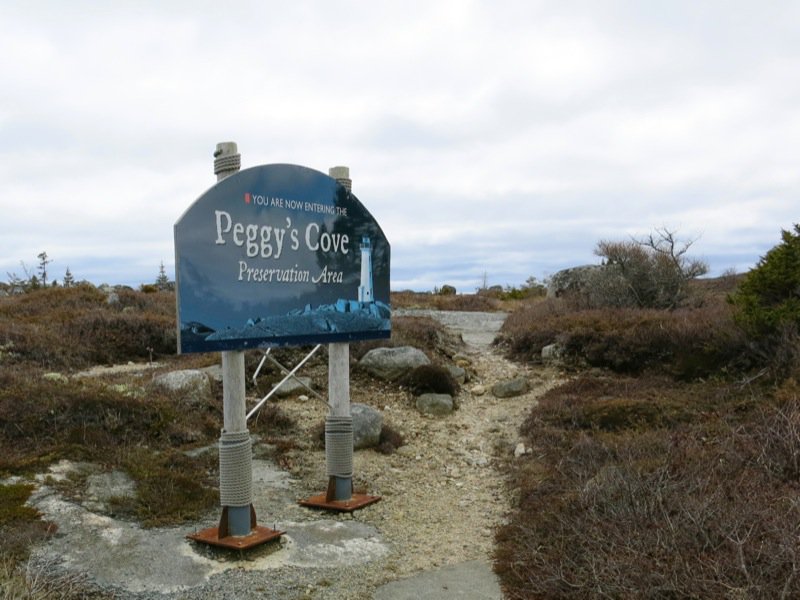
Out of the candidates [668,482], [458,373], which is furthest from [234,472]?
[458,373]

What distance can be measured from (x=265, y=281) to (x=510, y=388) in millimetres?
7155

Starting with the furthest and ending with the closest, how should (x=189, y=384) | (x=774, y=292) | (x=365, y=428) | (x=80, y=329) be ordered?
(x=80, y=329) → (x=774, y=292) → (x=189, y=384) → (x=365, y=428)

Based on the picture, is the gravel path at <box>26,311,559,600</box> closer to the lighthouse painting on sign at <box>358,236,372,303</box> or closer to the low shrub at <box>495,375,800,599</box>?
the low shrub at <box>495,375,800,599</box>

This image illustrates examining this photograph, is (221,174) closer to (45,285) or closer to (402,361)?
(402,361)

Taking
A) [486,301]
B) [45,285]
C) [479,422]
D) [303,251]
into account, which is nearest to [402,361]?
[479,422]

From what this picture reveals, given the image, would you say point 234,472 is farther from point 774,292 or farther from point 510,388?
point 774,292

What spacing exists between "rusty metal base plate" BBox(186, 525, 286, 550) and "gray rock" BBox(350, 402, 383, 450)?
324cm

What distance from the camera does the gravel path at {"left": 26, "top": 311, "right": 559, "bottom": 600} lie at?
4.88 metres

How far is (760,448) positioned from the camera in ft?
20.1

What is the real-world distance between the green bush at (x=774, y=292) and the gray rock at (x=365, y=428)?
576cm

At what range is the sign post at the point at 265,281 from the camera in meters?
5.06

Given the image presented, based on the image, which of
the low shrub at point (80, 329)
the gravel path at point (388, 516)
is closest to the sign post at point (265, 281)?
the gravel path at point (388, 516)

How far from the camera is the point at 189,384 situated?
9891 millimetres

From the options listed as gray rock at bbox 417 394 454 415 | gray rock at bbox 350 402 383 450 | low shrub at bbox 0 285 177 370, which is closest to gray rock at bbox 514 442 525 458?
gray rock at bbox 350 402 383 450
